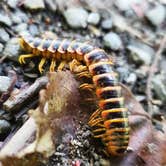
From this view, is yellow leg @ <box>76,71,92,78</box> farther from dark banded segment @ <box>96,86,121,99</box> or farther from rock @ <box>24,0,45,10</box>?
rock @ <box>24,0,45,10</box>

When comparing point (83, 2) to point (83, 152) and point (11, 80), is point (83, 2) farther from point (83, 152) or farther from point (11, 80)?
point (83, 152)

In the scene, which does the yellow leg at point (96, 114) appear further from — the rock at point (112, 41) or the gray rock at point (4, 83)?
the rock at point (112, 41)

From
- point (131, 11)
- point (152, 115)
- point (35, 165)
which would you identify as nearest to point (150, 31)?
point (131, 11)

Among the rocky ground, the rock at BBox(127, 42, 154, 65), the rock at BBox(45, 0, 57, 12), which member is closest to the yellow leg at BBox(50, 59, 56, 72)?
the rocky ground

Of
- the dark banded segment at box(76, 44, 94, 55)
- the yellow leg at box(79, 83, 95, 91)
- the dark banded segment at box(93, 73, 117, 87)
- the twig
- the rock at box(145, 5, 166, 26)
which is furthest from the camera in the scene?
the rock at box(145, 5, 166, 26)

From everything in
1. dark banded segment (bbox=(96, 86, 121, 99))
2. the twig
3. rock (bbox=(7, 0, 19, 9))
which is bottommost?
the twig

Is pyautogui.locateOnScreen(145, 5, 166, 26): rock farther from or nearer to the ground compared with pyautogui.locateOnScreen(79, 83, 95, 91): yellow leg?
nearer to the ground

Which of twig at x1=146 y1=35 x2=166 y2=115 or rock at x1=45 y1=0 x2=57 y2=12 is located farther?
rock at x1=45 y1=0 x2=57 y2=12
